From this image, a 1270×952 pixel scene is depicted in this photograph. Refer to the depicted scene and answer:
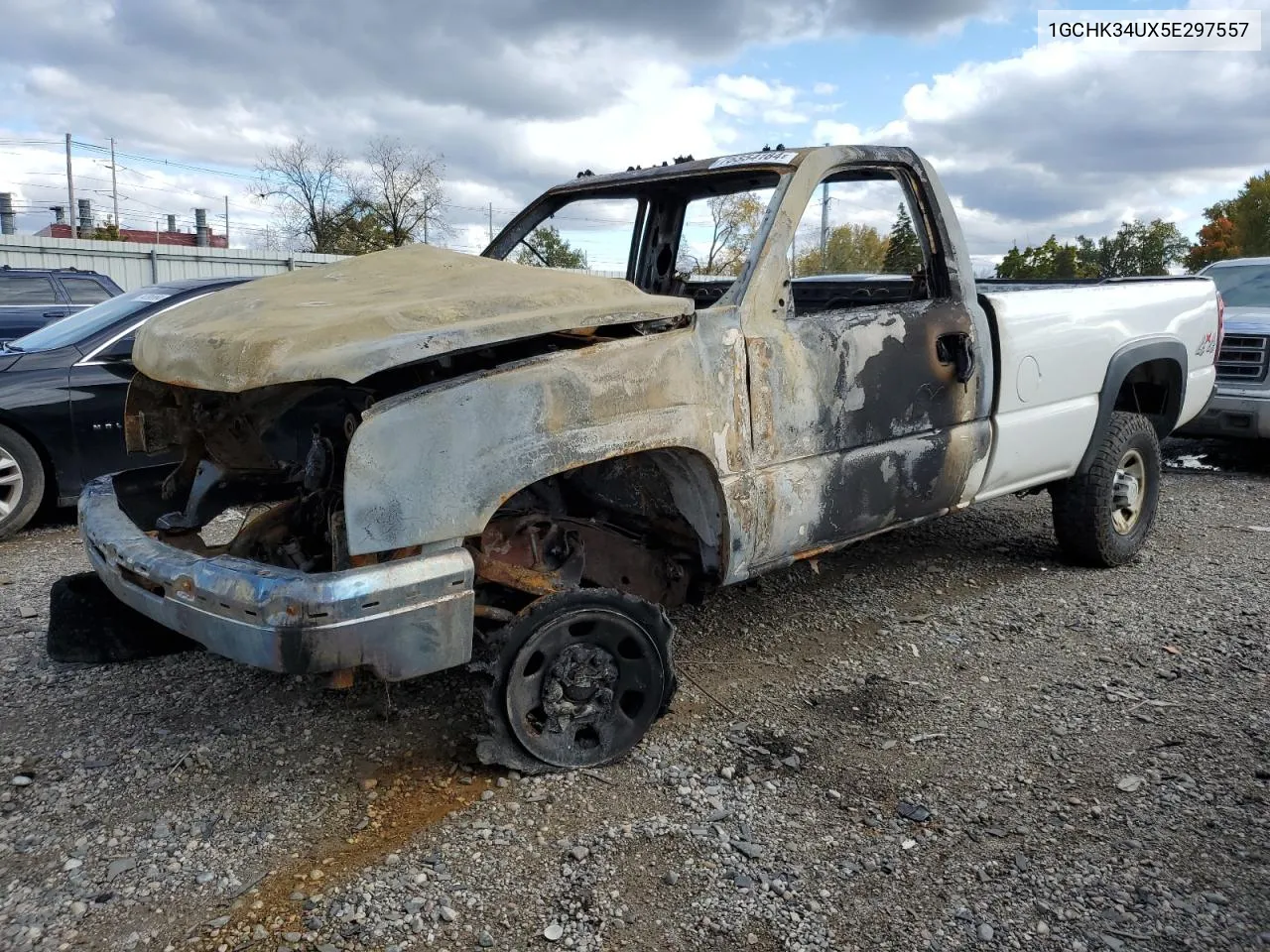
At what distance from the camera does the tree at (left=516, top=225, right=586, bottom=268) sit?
177 inches

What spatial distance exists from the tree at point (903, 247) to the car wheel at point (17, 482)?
16.4 ft

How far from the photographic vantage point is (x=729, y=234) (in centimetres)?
410

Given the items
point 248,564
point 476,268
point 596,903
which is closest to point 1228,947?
point 596,903

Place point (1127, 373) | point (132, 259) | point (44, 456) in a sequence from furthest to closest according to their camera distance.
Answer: point (132, 259), point (44, 456), point (1127, 373)

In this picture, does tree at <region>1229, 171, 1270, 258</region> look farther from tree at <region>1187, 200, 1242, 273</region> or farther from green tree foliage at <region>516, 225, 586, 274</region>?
green tree foliage at <region>516, 225, 586, 274</region>

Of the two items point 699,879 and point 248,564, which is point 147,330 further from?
point 699,879

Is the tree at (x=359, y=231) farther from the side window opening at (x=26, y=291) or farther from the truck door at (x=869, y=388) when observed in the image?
the truck door at (x=869, y=388)

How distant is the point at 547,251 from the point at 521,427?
7.27 feet

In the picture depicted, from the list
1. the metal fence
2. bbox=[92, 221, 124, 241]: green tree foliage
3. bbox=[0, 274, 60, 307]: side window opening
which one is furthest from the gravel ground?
bbox=[92, 221, 124, 241]: green tree foliage

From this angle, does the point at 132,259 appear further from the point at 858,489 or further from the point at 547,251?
the point at 858,489

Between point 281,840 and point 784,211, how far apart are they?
2.58 m

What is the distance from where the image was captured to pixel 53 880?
2459 mm

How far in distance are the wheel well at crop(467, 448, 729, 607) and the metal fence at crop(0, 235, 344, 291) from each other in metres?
18.5

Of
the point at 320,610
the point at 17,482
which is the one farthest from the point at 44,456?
the point at 320,610
